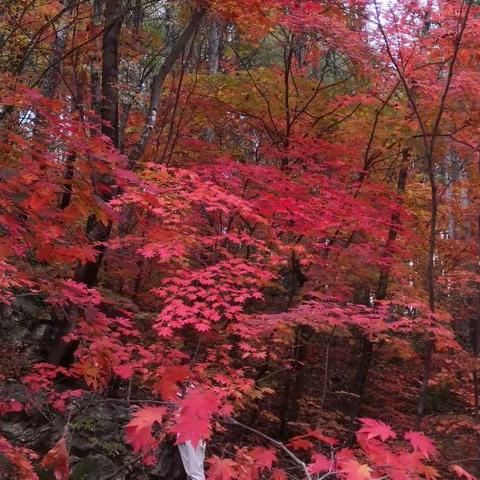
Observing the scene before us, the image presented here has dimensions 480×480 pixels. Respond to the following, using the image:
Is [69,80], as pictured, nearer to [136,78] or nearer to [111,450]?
[136,78]

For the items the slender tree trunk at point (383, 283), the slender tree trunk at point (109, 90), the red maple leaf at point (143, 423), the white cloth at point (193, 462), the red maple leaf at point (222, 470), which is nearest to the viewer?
the red maple leaf at point (143, 423)

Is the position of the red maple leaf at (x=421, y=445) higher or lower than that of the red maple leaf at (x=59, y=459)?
higher

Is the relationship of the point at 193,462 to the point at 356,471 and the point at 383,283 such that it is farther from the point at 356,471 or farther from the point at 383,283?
the point at 383,283

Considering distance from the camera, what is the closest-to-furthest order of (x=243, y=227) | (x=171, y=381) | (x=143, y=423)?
(x=143, y=423) < (x=171, y=381) < (x=243, y=227)

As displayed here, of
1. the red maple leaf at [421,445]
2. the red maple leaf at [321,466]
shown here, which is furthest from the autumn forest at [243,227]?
the red maple leaf at [421,445]

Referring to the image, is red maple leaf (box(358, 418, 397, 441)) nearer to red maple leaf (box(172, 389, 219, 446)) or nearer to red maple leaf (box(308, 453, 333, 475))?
red maple leaf (box(308, 453, 333, 475))

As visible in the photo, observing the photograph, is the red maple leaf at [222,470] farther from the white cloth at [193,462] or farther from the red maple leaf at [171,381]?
the white cloth at [193,462]

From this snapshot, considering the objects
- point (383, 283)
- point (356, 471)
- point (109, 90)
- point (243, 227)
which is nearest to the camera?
point (356, 471)

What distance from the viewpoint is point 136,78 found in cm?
1055

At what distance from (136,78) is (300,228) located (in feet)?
17.5

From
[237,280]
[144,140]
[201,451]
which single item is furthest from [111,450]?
[144,140]

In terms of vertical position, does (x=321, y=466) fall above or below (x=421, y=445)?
below

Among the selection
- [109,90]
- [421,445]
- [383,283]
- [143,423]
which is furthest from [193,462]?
[383,283]

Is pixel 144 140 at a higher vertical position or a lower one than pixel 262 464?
higher
